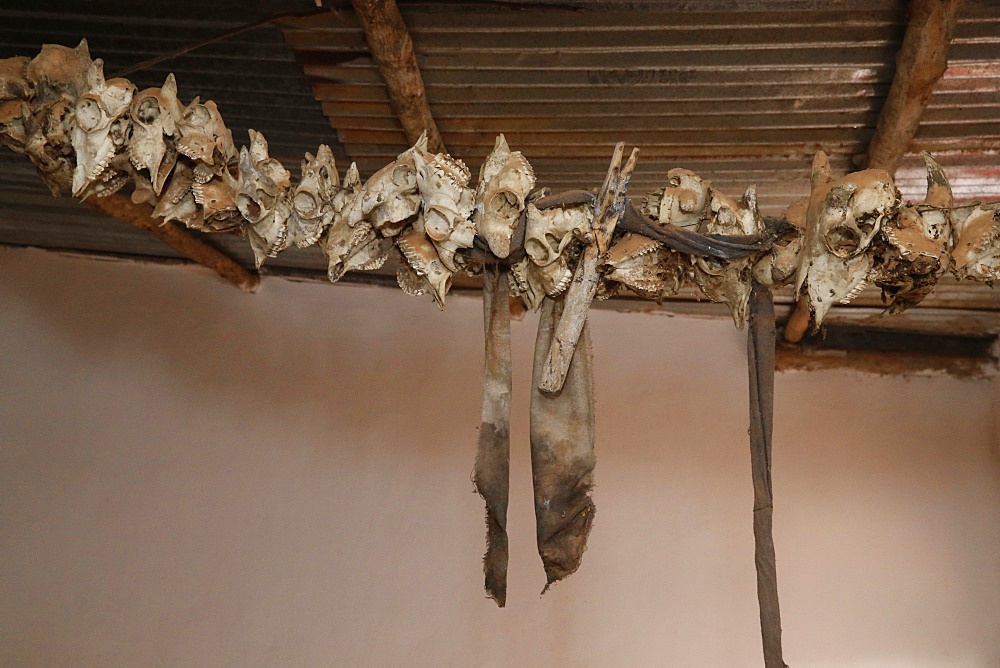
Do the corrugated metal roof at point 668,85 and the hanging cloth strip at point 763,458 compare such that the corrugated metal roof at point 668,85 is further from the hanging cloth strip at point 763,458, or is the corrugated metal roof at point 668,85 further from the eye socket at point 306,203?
the hanging cloth strip at point 763,458

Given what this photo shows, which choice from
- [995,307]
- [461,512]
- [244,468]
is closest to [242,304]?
[244,468]

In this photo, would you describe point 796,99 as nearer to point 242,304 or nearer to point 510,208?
point 510,208

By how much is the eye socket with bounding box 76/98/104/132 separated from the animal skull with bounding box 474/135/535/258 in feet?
3.40

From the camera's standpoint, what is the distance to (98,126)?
3.02 meters

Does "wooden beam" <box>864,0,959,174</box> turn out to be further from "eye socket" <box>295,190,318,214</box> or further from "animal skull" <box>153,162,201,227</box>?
"animal skull" <box>153,162,201,227</box>

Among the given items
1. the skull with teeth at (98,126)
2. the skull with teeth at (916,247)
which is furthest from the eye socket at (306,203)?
the skull with teeth at (916,247)

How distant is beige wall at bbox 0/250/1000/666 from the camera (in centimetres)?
575

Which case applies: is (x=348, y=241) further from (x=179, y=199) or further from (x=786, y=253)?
(x=786, y=253)

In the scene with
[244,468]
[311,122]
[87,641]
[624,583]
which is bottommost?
[87,641]

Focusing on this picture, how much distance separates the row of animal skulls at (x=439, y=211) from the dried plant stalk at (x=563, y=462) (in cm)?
26

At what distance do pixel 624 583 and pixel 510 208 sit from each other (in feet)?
10.7

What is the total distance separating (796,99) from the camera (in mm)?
4547

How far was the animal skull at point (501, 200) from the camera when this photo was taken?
303 cm

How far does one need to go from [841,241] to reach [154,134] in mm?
1843
